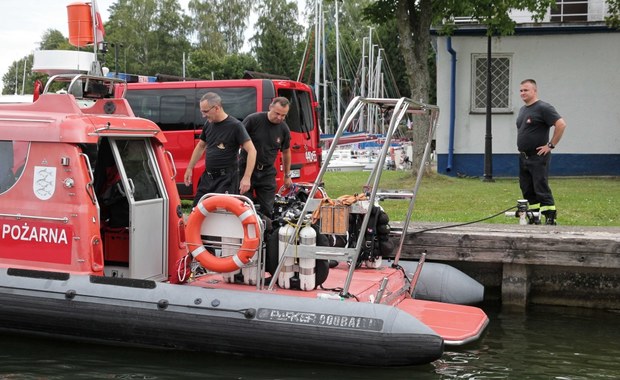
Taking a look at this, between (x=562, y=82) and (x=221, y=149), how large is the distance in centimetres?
1322

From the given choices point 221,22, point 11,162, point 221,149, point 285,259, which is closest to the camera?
point 285,259

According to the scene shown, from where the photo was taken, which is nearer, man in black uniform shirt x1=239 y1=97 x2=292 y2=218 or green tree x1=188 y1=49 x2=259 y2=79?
man in black uniform shirt x1=239 y1=97 x2=292 y2=218

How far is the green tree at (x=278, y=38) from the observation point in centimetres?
5875

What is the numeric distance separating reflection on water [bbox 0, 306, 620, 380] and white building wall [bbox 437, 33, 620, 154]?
41.3ft

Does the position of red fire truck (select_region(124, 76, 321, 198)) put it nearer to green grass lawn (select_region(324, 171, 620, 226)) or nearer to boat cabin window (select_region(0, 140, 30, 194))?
green grass lawn (select_region(324, 171, 620, 226))

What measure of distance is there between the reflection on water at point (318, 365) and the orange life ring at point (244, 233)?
731 mm

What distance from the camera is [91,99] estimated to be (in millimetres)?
7645

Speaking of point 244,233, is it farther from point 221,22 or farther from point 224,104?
point 221,22

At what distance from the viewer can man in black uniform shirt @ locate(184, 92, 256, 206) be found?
8.14 metres

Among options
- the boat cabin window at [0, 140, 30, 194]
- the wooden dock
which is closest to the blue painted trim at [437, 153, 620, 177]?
the wooden dock

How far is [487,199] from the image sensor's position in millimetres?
13984

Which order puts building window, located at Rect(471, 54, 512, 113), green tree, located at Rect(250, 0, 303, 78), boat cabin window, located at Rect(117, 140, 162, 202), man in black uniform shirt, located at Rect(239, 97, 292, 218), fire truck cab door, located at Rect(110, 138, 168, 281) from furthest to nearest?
green tree, located at Rect(250, 0, 303, 78) → building window, located at Rect(471, 54, 512, 113) → man in black uniform shirt, located at Rect(239, 97, 292, 218) → boat cabin window, located at Rect(117, 140, 162, 202) → fire truck cab door, located at Rect(110, 138, 168, 281)

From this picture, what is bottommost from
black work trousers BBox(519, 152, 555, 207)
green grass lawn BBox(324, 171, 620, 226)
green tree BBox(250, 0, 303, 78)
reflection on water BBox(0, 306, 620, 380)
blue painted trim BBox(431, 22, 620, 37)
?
reflection on water BBox(0, 306, 620, 380)

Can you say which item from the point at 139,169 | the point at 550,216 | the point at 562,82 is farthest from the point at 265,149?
the point at 562,82
